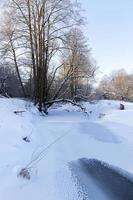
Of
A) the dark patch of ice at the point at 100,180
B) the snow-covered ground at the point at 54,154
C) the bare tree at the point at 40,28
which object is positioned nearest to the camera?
the snow-covered ground at the point at 54,154

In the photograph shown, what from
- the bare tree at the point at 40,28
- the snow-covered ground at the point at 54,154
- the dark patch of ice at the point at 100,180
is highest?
the bare tree at the point at 40,28

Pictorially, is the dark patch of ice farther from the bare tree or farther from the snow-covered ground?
the bare tree

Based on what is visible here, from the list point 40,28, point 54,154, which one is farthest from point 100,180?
point 40,28

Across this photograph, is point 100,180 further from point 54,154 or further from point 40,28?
point 40,28

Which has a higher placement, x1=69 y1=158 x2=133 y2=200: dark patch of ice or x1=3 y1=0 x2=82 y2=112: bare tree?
x1=3 y1=0 x2=82 y2=112: bare tree

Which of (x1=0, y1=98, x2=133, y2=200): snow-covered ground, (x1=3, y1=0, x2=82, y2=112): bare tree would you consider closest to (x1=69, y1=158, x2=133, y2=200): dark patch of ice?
(x1=0, y1=98, x2=133, y2=200): snow-covered ground

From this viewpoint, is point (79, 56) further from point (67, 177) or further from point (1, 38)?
point (67, 177)


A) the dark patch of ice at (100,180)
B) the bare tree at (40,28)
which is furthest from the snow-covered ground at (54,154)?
the bare tree at (40,28)

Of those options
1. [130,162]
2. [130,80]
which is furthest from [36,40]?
[130,80]

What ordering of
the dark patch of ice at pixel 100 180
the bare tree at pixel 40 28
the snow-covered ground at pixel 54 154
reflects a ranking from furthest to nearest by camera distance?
the bare tree at pixel 40 28 → the dark patch of ice at pixel 100 180 → the snow-covered ground at pixel 54 154

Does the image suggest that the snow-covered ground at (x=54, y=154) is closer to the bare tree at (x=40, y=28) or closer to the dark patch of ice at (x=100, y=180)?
the dark patch of ice at (x=100, y=180)

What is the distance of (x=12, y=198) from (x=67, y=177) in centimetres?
207

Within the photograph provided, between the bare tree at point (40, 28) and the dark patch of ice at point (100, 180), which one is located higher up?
the bare tree at point (40, 28)

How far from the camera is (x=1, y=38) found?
2473 centimetres
